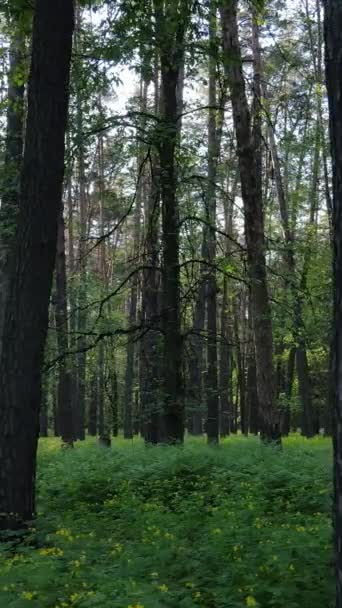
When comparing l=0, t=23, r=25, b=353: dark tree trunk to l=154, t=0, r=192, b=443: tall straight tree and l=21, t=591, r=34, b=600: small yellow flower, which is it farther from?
l=21, t=591, r=34, b=600: small yellow flower

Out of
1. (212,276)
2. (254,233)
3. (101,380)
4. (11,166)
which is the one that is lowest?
(101,380)

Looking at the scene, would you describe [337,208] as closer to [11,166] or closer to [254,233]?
[11,166]

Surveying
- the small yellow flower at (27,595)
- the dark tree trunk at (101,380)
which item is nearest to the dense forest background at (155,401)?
the small yellow flower at (27,595)

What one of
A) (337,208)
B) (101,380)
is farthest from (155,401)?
(101,380)

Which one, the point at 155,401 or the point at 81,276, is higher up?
the point at 81,276

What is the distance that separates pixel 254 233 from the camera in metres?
11.7

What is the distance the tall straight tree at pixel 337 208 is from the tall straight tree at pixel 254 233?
349 inches

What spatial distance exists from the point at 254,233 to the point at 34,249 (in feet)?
19.9

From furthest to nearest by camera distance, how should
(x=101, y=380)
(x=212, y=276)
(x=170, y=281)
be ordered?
(x=101, y=380) → (x=212, y=276) → (x=170, y=281)

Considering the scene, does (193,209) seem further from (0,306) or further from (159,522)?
(159,522)

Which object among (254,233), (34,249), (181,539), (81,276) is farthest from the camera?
A: (81,276)

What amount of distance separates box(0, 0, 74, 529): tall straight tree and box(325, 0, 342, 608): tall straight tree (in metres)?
4.18

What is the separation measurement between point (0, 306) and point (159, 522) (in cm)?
995

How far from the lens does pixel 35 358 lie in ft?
20.6
